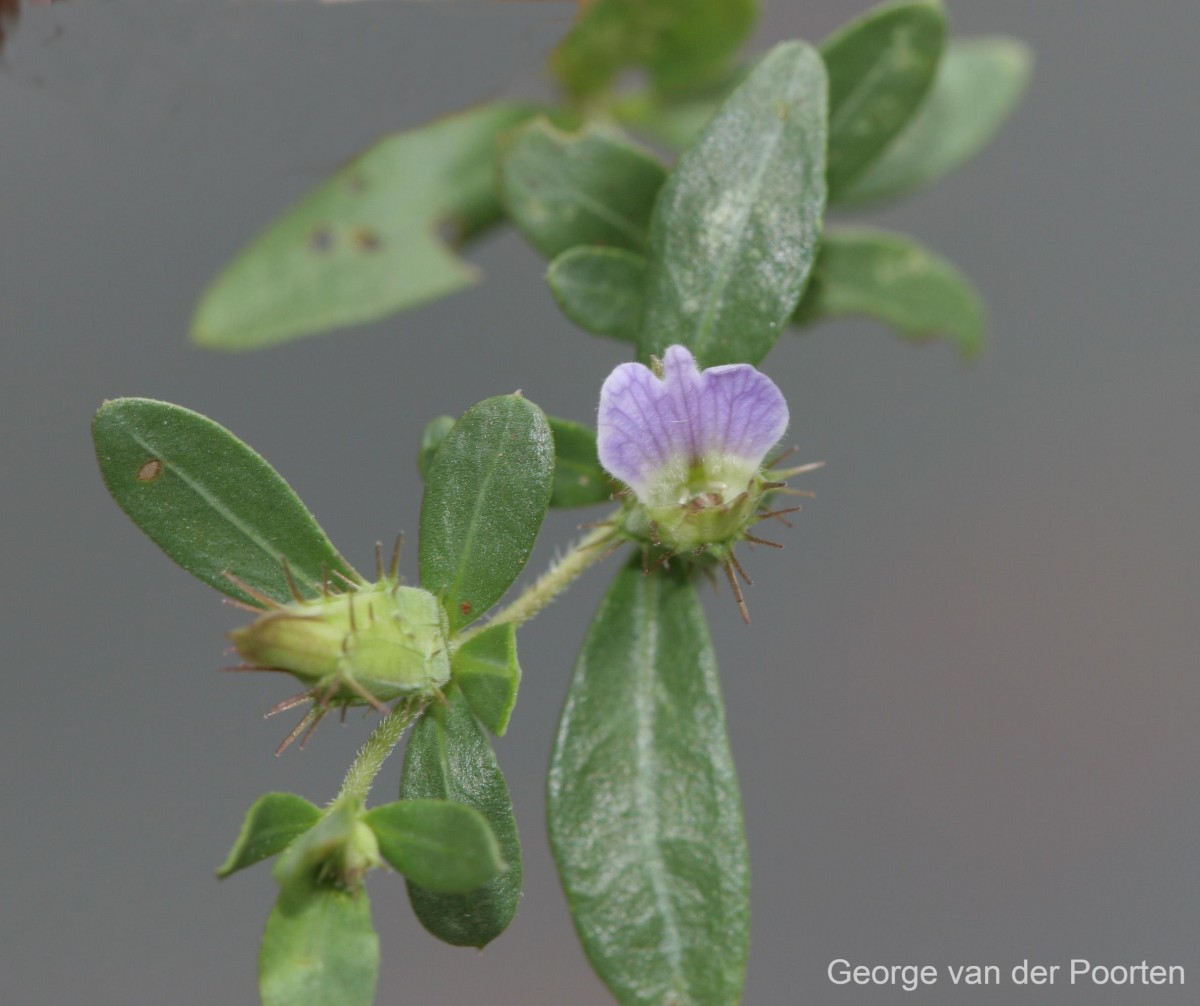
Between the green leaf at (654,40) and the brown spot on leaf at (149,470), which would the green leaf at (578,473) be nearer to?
the brown spot on leaf at (149,470)

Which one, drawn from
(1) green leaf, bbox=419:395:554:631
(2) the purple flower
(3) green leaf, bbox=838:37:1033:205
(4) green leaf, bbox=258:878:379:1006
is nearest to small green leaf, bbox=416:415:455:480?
(1) green leaf, bbox=419:395:554:631

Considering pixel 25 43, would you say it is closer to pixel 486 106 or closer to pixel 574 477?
pixel 486 106

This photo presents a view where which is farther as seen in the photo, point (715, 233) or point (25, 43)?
point (25, 43)

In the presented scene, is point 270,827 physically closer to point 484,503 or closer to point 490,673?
point 490,673

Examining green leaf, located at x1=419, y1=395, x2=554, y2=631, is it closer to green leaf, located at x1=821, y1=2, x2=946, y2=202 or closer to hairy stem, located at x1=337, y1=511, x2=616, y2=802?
hairy stem, located at x1=337, y1=511, x2=616, y2=802

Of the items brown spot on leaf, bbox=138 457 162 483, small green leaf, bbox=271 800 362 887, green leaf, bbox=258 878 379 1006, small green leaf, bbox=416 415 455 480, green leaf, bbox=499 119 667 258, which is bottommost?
green leaf, bbox=258 878 379 1006

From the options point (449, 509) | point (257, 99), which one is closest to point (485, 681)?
A: point (449, 509)

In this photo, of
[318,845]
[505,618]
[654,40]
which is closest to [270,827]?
[318,845]
